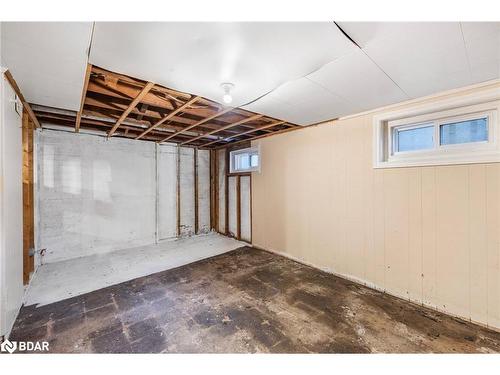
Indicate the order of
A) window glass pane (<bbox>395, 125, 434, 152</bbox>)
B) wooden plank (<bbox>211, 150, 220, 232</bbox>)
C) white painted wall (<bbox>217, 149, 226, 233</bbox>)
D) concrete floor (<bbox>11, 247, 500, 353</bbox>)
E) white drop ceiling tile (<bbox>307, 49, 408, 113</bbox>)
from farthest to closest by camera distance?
wooden plank (<bbox>211, 150, 220, 232</bbox>) < white painted wall (<bbox>217, 149, 226, 233</bbox>) < window glass pane (<bbox>395, 125, 434, 152</bbox>) < concrete floor (<bbox>11, 247, 500, 353</bbox>) < white drop ceiling tile (<bbox>307, 49, 408, 113</bbox>)

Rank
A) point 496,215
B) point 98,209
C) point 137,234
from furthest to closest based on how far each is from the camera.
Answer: point 137,234 < point 98,209 < point 496,215

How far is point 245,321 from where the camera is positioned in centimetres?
211

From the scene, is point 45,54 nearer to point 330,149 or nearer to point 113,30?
point 113,30

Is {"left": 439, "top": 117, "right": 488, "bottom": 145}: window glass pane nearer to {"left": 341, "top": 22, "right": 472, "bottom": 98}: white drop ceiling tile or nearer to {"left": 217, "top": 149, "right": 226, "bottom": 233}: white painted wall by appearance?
{"left": 341, "top": 22, "right": 472, "bottom": 98}: white drop ceiling tile

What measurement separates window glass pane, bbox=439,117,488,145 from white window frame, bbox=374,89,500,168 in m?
0.04

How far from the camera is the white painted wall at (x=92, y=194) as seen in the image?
3.71 m

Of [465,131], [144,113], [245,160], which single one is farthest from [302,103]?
[245,160]

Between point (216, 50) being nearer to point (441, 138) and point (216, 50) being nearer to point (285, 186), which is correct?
point (441, 138)

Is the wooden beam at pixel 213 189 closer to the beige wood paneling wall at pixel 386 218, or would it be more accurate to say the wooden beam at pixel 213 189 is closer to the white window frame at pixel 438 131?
the beige wood paneling wall at pixel 386 218

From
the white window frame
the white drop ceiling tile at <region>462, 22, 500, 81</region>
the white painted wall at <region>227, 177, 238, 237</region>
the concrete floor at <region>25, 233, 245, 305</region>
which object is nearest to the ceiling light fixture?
the white drop ceiling tile at <region>462, 22, 500, 81</region>

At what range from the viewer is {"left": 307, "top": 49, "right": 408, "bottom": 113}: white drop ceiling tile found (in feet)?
5.50

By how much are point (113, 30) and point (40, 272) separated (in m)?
3.94

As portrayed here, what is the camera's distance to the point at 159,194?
5031mm
